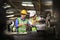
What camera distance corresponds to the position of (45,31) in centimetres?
146

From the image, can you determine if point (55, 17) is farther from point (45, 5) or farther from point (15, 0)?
point (15, 0)

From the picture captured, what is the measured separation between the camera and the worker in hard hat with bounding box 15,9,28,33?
56.5 inches

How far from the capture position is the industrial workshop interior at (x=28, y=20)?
144 centimetres

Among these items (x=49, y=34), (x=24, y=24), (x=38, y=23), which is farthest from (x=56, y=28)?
(x=24, y=24)

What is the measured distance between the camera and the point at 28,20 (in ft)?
4.73

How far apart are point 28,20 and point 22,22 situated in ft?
0.21

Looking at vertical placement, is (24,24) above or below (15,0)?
below

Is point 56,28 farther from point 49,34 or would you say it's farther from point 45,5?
point 45,5

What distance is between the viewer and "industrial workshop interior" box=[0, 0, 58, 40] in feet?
4.73

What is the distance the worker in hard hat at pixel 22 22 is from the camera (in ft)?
4.71

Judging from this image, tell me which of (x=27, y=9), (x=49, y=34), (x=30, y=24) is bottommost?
(x=49, y=34)

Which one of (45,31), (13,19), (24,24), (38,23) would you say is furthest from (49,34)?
(13,19)

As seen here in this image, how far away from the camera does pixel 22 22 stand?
1.45m

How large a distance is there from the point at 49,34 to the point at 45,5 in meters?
0.30
